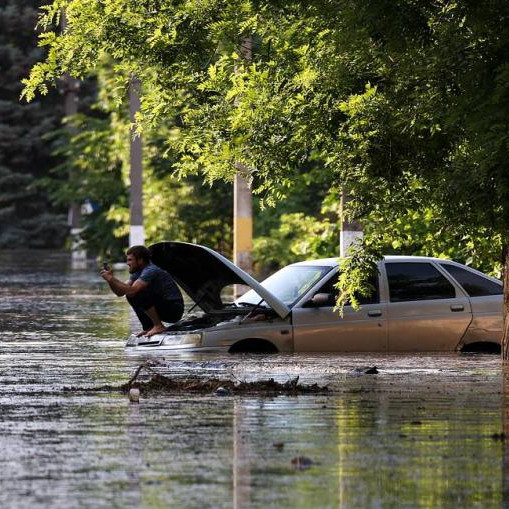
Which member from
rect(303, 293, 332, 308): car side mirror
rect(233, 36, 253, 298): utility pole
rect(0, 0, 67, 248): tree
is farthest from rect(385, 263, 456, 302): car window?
rect(0, 0, 67, 248): tree

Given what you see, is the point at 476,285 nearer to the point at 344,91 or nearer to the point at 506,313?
the point at 506,313

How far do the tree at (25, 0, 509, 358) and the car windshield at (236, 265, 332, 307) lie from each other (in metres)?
0.95

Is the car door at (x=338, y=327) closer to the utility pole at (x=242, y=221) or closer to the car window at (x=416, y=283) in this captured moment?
the car window at (x=416, y=283)

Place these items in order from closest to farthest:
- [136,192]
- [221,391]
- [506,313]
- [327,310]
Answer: [221,391]
[506,313]
[327,310]
[136,192]

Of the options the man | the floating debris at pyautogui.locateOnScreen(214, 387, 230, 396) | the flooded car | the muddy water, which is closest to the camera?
the muddy water

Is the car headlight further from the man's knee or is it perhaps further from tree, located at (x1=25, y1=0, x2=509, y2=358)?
tree, located at (x1=25, y1=0, x2=509, y2=358)

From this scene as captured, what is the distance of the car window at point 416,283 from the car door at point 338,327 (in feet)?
0.95

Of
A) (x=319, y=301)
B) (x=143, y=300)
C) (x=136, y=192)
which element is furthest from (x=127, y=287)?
(x=136, y=192)

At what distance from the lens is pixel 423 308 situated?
2006cm

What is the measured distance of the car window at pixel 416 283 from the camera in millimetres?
20125

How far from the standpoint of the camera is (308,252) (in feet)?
117

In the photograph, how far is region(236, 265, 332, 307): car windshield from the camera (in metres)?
19.9

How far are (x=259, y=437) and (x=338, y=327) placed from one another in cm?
A: 790

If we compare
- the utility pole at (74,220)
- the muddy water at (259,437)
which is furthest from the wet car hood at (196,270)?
the utility pole at (74,220)
